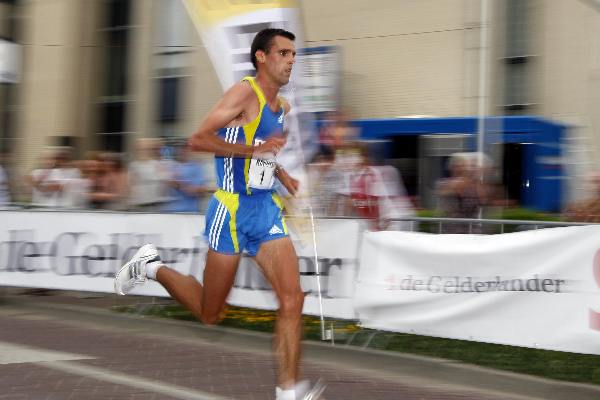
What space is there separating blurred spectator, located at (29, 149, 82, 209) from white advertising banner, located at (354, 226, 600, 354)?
4.94 m

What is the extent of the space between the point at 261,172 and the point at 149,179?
20.0ft

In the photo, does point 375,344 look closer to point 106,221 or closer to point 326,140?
point 106,221

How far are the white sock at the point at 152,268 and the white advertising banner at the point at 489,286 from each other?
2606 millimetres

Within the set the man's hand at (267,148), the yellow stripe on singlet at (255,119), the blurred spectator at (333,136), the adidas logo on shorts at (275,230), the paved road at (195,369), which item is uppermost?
the blurred spectator at (333,136)

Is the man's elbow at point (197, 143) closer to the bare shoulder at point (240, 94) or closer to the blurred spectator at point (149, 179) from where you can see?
the bare shoulder at point (240, 94)

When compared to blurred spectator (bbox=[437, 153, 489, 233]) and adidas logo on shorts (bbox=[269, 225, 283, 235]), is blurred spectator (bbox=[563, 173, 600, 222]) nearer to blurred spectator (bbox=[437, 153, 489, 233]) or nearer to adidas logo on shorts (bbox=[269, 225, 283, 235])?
blurred spectator (bbox=[437, 153, 489, 233])


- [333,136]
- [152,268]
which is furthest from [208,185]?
[152,268]

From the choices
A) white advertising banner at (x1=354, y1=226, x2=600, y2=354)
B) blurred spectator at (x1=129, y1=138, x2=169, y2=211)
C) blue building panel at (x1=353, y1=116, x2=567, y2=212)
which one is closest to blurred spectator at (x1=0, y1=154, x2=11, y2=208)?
blurred spectator at (x1=129, y1=138, x2=169, y2=211)

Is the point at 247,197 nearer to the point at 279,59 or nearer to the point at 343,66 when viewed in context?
the point at 279,59

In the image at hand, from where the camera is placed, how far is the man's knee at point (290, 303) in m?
5.41

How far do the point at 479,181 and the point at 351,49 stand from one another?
8.40 metres

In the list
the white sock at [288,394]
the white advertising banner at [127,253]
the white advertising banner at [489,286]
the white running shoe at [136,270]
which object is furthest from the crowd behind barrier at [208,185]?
the white sock at [288,394]

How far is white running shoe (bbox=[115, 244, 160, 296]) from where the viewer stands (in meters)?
6.23

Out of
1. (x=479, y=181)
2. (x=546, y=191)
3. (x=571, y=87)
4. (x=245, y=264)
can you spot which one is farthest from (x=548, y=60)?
(x=245, y=264)
